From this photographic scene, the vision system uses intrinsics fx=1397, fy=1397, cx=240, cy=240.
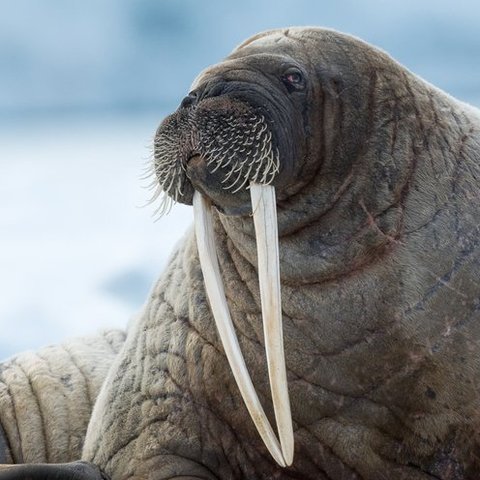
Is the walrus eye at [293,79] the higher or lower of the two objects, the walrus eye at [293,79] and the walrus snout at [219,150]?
the higher

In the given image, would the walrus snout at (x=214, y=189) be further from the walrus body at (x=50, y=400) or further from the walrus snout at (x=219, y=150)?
the walrus body at (x=50, y=400)

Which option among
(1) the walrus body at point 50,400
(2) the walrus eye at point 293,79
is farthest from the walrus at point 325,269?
(1) the walrus body at point 50,400

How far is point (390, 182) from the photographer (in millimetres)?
6336

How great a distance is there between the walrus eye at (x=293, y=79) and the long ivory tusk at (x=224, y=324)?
663mm

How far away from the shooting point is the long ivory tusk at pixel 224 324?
5.83 meters

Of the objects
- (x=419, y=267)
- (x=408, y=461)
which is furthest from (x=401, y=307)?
(x=408, y=461)

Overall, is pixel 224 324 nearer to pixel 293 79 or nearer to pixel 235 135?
pixel 235 135

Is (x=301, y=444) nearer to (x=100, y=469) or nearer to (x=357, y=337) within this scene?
(x=357, y=337)

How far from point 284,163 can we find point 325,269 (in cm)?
55

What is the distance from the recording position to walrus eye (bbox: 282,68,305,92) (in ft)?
20.8

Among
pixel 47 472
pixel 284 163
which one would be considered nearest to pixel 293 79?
pixel 284 163

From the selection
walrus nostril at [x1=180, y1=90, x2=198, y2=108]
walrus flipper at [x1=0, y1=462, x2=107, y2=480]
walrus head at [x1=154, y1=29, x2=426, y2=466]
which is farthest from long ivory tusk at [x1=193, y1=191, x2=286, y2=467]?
Result: walrus flipper at [x1=0, y1=462, x2=107, y2=480]

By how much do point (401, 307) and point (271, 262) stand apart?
712mm

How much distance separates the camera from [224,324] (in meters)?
5.99
